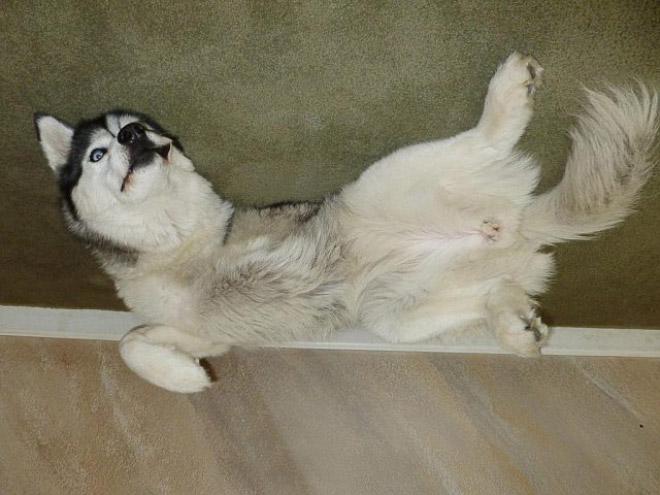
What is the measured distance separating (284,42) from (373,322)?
1.32 meters

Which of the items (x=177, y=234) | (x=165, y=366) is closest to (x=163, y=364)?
(x=165, y=366)

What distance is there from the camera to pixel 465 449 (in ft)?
8.73

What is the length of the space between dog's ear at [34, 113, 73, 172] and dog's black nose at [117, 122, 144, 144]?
347 millimetres

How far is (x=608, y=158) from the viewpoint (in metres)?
1.98

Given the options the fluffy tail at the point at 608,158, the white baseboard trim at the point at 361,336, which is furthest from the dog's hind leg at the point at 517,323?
the white baseboard trim at the point at 361,336

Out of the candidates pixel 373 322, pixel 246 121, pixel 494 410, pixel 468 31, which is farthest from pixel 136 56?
pixel 494 410

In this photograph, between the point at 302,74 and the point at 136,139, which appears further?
the point at 302,74

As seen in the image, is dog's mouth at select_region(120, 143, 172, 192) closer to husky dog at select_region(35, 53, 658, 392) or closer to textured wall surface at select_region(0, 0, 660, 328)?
husky dog at select_region(35, 53, 658, 392)

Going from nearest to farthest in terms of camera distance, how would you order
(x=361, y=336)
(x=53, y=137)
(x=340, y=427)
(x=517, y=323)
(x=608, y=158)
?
(x=608, y=158), (x=517, y=323), (x=53, y=137), (x=340, y=427), (x=361, y=336)

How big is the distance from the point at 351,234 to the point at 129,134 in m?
1.03

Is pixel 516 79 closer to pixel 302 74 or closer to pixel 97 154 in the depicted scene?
pixel 302 74

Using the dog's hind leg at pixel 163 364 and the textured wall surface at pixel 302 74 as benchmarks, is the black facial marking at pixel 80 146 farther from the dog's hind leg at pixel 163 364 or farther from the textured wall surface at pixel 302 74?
the dog's hind leg at pixel 163 364

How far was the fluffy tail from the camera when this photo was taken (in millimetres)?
1948

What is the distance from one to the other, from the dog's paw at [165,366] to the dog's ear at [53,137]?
35.7 inches
